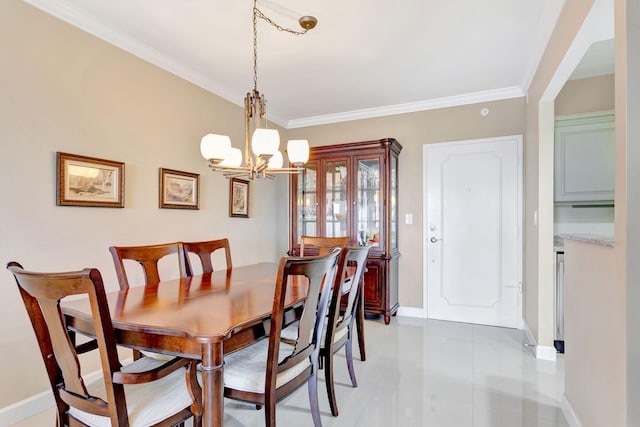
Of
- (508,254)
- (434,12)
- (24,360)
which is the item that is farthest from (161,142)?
(508,254)

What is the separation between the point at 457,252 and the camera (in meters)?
3.81

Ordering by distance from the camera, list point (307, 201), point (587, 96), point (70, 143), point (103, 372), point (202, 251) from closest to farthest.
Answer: point (103, 372), point (70, 143), point (202, 251), point (587, 96), point (307, 201)

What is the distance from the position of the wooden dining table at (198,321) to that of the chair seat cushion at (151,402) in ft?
0.62

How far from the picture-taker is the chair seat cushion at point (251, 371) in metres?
1.49

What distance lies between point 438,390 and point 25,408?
2532 millimetres

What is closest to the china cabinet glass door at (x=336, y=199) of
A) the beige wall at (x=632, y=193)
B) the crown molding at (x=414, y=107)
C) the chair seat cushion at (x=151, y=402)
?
the crown molding at (x=414, y=107)

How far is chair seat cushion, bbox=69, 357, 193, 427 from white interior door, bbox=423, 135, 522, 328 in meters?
3.15

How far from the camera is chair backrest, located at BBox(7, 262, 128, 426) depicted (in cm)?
109

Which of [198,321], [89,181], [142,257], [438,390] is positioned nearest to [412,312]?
[438,390]

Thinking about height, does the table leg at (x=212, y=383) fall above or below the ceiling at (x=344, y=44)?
below

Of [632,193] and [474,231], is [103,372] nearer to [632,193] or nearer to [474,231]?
[632,193]

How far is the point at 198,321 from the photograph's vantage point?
129cm

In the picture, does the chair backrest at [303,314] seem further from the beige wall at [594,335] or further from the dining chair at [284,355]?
the beige wall at [594,335]

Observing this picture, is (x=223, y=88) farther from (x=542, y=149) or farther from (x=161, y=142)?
(x=542, y=149)
